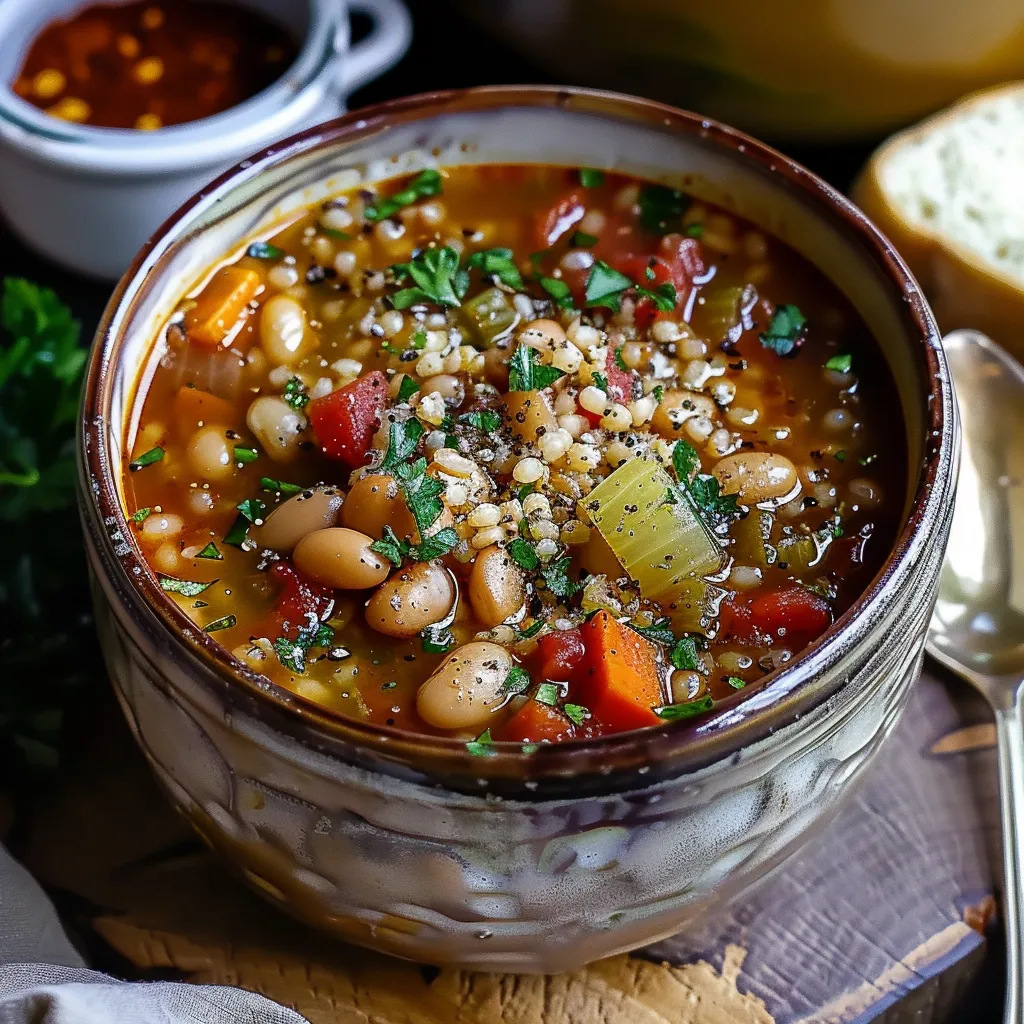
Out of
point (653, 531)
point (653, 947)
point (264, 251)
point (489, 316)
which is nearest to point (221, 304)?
point (264, 251)

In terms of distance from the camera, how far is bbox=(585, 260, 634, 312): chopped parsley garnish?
1.92 meters

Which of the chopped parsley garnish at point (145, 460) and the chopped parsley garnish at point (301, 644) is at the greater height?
the chopped parsley garnish at point (145, 460)

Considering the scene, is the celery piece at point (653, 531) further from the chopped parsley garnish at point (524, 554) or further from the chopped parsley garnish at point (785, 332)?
the chopped parsley garnish at point (785, 332)

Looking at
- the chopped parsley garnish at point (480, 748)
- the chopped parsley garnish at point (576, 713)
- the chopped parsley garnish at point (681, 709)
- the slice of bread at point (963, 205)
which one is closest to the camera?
the chopped parsley garnish at point (480, 748)

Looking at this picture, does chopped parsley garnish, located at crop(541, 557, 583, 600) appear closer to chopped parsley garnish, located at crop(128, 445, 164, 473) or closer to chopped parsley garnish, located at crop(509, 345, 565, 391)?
chopped parsley garnish, located at crop(509, 345, 565, 391)

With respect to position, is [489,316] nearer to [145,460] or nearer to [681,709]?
[145,460]

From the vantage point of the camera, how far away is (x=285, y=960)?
1707 millimetres

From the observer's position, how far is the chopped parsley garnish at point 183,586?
1594mm

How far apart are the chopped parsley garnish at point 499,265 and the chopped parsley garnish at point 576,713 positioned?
2.39 ft

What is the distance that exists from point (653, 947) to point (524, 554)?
57 cm

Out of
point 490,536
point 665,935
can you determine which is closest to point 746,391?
point 490,536

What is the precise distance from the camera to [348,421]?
173cm

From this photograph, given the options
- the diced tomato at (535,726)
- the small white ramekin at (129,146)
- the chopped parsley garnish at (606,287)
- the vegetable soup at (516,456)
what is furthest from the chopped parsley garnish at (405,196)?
the diced tomato at (535,726)

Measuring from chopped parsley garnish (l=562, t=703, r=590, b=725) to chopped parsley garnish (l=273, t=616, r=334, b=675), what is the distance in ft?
0.98
